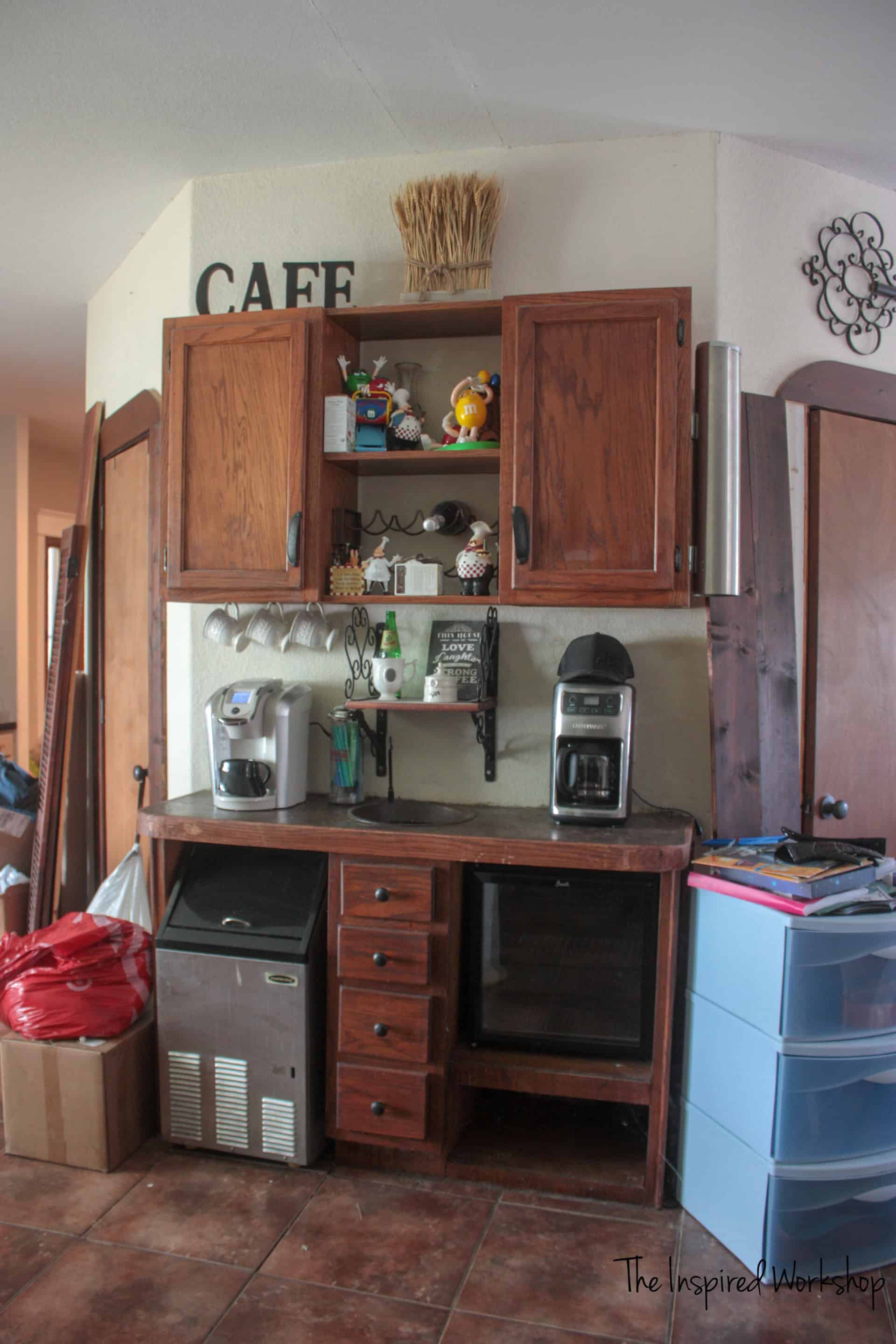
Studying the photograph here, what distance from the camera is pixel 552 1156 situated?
240 cm

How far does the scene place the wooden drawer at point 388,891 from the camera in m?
2.30

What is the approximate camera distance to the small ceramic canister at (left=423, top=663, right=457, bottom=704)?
2.61 metres

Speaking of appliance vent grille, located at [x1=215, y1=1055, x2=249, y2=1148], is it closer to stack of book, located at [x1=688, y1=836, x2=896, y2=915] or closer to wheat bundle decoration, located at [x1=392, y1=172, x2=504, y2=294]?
stack of book, located at [x1=688, y1=836, x2=896, y2=915]

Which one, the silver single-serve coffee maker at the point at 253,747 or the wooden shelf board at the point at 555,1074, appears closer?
the wooden shelf board at the point at 555,1074

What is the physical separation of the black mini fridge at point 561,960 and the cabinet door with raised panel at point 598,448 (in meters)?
0.71

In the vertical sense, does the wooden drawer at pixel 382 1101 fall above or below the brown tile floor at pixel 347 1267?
above

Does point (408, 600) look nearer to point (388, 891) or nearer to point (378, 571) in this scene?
point (378, 571)

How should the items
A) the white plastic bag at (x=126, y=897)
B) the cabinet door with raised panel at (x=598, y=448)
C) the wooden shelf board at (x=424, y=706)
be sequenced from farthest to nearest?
the white plastic bag at (x=126, y=897) < the wooden shelf board at (x=424, y=706) < the cabinet door with raised panel at (x=598, y=448)

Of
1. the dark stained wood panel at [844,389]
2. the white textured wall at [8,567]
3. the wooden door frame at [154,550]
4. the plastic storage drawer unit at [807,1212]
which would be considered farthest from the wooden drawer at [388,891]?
the white textured wall at [8,567]

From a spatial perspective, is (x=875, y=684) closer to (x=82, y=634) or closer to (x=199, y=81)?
(x=199, y=81)

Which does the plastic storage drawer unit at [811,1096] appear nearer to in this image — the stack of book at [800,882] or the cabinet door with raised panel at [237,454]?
the stack of book at [800,882]

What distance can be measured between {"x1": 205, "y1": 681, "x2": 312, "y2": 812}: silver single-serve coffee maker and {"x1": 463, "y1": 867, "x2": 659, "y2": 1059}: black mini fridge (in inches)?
23.1

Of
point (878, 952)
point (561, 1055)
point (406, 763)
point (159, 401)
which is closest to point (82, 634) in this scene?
point (159, 401)

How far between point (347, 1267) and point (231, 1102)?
1.74 feet
